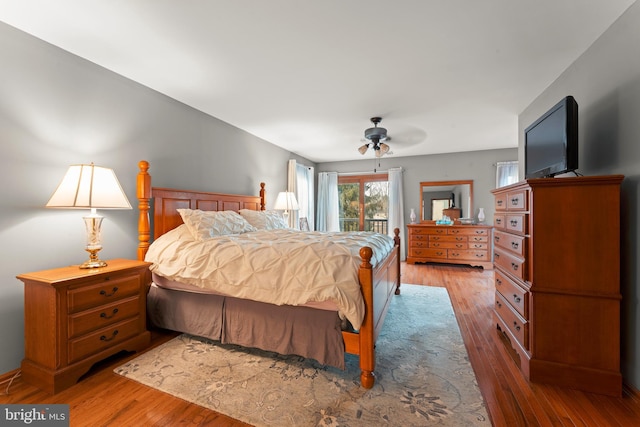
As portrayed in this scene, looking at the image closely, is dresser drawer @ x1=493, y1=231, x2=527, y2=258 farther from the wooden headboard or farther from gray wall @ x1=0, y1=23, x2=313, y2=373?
gray wall @ x1=0, y1=23, x2=313, y2=373

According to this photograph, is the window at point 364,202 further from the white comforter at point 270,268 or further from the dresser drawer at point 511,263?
the white comforter at point 270,268

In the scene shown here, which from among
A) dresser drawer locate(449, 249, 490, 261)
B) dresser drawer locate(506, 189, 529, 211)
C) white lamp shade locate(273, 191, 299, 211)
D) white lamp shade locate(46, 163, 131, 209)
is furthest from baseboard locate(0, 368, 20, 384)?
dresser drawer locate(449, 249, 490, 261)

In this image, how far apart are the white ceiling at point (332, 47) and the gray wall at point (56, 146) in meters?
0.19

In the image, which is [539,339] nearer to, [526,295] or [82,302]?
[526,295]

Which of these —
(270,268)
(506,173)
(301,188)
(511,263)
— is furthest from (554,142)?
(301,188)

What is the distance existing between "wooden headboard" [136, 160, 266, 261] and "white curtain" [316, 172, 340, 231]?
304 centimetres

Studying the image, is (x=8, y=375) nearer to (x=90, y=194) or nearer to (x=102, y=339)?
(x=102, y=339)

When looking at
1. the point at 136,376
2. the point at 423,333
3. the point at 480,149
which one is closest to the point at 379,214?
the point at 480,149

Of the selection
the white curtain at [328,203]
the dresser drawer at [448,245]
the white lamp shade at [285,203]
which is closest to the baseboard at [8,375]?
the white lamp shade at [285,203]

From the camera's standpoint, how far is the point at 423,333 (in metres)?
2.47

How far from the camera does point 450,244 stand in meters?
5.29

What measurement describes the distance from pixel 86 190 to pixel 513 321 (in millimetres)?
3275

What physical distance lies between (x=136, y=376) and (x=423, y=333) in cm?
233

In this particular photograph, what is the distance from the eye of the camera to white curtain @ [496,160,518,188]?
17.2ft
